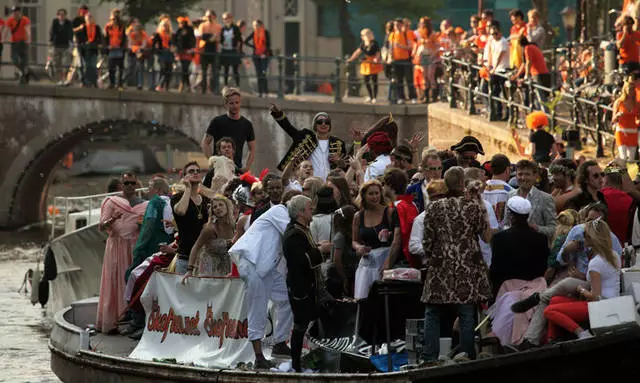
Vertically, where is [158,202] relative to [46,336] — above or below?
above

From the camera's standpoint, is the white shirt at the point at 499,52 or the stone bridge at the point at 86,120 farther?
the stone bridge at the point at 86,120

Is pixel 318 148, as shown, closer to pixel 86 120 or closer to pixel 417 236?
pixel 417 236

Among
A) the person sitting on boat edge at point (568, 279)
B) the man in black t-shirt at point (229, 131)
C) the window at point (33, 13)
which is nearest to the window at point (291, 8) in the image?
the window at point (33, 13)

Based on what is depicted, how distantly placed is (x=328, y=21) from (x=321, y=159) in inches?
1498

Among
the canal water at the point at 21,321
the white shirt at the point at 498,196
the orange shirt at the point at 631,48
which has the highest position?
the orange shirt at the point at 631,48

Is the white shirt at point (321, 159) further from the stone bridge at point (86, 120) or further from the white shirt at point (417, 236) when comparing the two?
the stone bridge at point (86, 120)

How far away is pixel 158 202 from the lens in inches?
741

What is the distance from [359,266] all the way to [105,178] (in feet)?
130

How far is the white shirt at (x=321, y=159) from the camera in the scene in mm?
19553

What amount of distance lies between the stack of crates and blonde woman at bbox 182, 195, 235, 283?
2.24 metres

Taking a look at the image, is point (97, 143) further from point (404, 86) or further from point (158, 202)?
point (158, 202)

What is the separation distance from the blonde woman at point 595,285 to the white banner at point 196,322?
10.2ft

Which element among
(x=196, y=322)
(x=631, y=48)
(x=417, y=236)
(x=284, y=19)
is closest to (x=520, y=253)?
(x=417, y=236)

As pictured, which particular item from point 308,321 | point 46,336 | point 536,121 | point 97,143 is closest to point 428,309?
point 308,321
